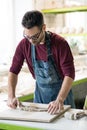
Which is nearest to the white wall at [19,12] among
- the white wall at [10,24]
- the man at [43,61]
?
the white wall at [10,24]

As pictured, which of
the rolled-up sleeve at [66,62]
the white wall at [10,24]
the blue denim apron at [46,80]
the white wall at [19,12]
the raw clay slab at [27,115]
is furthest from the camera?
the white wall at [19,12]

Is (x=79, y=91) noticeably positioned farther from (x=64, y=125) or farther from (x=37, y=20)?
(x=64, y=125)

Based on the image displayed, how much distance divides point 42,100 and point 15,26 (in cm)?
190

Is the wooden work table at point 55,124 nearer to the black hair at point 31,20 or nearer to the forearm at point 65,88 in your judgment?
the forearm at point 65,88

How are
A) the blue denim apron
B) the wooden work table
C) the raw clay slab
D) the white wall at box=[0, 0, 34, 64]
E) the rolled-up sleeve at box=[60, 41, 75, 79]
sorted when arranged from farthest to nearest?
1. the white wall at box=[0, 0, 34, 64]
2. the blue denim apron
3. the rolled-up sleeve at box=[60, 41, 75, 79]
4. the raw clay slab
5. the wooden work table

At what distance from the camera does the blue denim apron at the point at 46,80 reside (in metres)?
2.18

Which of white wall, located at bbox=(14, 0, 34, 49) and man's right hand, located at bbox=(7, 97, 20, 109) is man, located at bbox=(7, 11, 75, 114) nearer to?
man's right hand, located at bbox=(7, 97, 20, 109)

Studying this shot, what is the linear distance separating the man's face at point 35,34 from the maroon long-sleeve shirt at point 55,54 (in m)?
0.13

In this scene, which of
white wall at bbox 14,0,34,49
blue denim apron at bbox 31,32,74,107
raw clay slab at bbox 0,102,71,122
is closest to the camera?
raw clay slab at bbox 0,102,71,122

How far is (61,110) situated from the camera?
1.78 metres

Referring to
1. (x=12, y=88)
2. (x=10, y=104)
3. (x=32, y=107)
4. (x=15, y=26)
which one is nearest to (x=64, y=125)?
(x=32, y=107)

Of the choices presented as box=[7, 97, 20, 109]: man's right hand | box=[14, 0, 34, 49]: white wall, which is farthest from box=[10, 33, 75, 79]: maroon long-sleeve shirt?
box=[14, 0, 34, 49]: white wall

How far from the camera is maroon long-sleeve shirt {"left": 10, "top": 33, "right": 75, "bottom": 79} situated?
201 centimetres

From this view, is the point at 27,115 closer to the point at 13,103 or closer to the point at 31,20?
the point at 13,103
